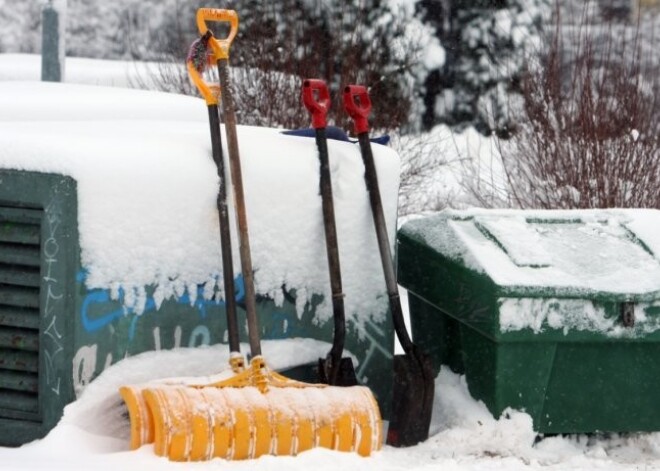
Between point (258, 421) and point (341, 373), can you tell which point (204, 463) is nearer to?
point (258, 421)

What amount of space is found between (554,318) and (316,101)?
1307mm

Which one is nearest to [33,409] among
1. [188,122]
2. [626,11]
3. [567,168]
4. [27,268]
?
Result: [27,268]

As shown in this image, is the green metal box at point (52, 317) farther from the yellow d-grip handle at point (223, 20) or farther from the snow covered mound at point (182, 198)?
the yellow d-grip handle at point (223, 20)

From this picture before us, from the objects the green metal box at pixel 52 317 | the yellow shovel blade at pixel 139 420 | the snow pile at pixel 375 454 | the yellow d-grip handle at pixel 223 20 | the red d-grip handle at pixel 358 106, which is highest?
the yellow d-grip handle at pixel 223 20

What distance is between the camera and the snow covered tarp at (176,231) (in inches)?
179

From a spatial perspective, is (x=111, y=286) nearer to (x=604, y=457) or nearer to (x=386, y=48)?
(x=604, y=457)

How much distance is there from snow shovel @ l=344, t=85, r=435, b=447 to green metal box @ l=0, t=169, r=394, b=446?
78cm

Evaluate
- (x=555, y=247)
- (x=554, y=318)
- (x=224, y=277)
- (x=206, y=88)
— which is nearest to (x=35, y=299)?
(x=224, y=277)

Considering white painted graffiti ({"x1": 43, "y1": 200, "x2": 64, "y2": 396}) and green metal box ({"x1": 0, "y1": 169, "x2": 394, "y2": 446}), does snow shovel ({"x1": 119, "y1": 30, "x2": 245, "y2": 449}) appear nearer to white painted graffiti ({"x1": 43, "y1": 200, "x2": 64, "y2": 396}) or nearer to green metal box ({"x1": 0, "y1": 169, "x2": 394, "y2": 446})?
green metal box ({"x1": 0, "y1": 169, "x2": 394, "y2": 446})

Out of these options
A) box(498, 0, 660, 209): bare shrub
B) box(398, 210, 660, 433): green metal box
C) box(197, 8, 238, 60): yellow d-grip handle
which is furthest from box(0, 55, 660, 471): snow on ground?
box(498, 0, 660, 209): bare shrub

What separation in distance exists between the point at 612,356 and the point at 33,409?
88.2 inches

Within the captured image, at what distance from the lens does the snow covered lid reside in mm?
4941

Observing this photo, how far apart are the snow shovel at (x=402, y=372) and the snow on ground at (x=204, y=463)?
8cm

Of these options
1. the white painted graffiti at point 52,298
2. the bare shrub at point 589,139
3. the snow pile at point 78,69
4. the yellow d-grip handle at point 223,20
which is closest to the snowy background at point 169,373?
the white painted graffiti at point 52,298
